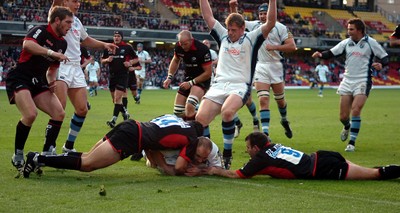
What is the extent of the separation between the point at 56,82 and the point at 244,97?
3033 mm

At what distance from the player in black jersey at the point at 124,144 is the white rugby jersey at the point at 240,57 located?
1917 mm

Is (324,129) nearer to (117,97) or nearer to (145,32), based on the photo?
(117,97)

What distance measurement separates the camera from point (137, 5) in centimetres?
5831

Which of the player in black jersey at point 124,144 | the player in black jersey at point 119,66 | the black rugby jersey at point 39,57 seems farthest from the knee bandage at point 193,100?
the player in black jersey at point 119,66

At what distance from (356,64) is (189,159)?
5.98 metres

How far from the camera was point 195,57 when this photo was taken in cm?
1316

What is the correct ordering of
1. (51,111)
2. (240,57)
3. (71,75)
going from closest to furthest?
(51,111)
(240,57)
(71,75)

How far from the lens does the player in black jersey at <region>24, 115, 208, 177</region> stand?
8453 mm

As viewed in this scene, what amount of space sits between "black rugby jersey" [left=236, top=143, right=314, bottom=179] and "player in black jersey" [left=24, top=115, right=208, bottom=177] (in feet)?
2.61

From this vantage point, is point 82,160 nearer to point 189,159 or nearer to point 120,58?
point 189,159

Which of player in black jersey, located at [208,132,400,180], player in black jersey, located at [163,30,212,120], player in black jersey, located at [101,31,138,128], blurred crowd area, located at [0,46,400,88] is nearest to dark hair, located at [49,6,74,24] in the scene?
player in black jersey, located at [208,132,400,180]

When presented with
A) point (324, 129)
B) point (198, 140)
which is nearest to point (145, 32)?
point (324, 129)

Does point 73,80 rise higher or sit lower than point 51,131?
higher

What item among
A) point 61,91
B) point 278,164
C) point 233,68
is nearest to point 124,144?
point 278,164
